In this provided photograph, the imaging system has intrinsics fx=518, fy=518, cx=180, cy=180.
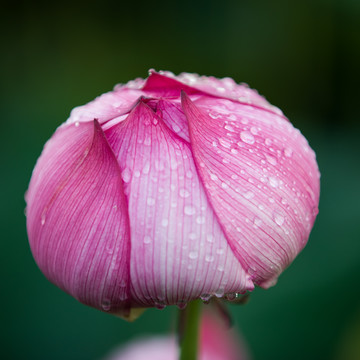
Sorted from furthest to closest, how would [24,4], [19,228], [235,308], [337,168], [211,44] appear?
[211,44], [24,4], [337,168], [19,228], [235,308]

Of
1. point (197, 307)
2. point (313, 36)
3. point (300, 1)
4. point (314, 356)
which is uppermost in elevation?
point (300, 1)

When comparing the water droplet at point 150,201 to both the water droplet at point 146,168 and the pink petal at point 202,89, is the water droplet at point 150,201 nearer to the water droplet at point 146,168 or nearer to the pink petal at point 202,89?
the water droplet at point 146,168

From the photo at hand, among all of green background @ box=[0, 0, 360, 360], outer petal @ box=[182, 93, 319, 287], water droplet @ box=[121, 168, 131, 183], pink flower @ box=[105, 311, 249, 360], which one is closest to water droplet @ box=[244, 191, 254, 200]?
outer petal @ box=[182, 93, 319, 287]

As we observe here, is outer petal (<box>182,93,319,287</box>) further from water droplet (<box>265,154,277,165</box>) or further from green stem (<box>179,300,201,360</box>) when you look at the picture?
green stem (<box>179,300,201,360</box>)

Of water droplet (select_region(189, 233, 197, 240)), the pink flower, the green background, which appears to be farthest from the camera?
the green background

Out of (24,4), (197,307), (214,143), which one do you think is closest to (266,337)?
(197,307)

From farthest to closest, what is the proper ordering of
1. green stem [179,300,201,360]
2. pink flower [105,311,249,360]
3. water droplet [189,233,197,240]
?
pink flower [105,311,249,360]
green stem [179,300,201,360]
water droplet [189,233,197,240]

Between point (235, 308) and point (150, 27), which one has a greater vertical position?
point (150, 27)

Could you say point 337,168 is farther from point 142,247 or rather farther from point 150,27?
point 142,247
